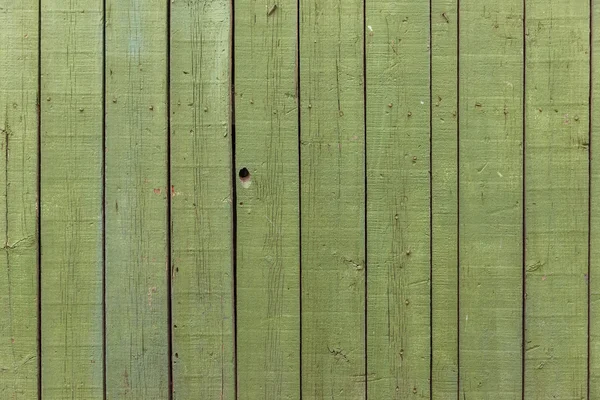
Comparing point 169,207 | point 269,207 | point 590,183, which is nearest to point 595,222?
point 590,183

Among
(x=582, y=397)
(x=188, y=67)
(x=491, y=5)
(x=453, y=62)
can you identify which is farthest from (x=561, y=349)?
(x=188, y=67)

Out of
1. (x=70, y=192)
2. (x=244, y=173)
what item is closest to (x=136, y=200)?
(x=70, y=192)

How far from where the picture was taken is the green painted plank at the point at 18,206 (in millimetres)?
1646

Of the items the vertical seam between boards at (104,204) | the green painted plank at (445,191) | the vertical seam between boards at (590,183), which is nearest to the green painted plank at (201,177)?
the vertical seam between boards at (104,204)

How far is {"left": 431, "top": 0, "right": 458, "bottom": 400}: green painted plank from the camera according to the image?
1.65 meters

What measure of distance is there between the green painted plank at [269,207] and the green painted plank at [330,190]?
1.4 inches

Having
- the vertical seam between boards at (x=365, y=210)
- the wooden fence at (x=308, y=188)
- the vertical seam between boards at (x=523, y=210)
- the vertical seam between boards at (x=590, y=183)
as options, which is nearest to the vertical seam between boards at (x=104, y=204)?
the wooden fence at (x=308, y=188)

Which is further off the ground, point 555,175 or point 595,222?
point 555,175

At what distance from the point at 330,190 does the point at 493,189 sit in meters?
0.49

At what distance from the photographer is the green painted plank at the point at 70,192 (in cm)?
165

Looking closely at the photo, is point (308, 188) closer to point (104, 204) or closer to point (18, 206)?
point (104, 204)

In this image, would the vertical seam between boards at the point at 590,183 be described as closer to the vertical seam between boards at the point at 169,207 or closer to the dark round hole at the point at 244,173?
the dark round hole at the point at 244,173

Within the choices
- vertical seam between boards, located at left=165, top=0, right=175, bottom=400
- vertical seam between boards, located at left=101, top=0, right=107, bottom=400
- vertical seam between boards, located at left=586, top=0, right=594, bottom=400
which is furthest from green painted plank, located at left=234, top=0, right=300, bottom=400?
vertical seam between boards, located at left=586, top=0, right=594, bottom=400

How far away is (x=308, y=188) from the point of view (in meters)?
1.65
